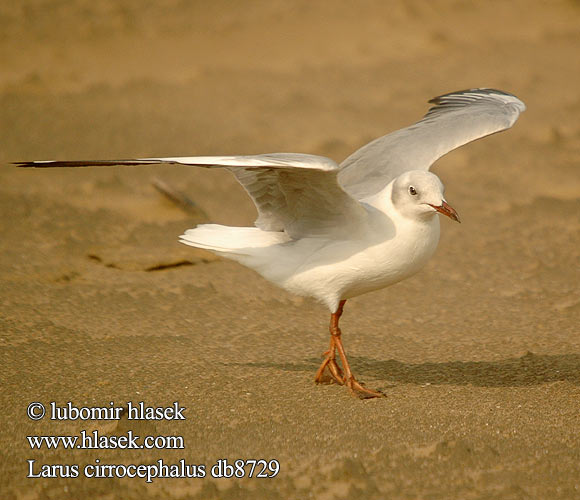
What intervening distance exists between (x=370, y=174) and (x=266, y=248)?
884mm

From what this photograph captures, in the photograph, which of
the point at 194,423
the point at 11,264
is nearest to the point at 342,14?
Answer: the point at 11,264

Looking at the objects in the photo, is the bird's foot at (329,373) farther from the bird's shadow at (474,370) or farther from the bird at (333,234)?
the bird's shadow at (474,370)

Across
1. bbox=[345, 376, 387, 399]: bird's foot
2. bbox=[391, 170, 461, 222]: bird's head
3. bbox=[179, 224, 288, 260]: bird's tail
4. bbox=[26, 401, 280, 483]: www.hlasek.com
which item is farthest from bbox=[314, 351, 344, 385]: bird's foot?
bbox=[391, 170, 461, 222]: bird's head

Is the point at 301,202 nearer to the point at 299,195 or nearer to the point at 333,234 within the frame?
the point at 299,195

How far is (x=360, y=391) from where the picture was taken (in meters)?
4.63

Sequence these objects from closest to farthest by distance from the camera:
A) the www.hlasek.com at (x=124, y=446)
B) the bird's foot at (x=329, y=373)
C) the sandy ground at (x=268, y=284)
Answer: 1. the www.hlasek.com at (x=124, y=446)
2. the sandy ground at (x=268, y=284)
3. the bird's foot at (x=329, y=373)

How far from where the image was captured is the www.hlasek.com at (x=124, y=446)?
3688 mm

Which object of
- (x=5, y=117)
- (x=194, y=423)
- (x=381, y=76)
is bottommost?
(x=194, y=423)

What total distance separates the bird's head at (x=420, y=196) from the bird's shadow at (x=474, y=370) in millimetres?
1019

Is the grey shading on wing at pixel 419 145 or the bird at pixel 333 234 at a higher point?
the grey shading on wing at pixel 419 145

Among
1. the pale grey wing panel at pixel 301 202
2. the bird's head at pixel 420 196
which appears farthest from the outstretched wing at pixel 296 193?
the bird's head at pixel 420 196

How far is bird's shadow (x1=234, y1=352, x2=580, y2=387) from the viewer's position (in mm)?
4859

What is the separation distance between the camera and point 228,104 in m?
10.4

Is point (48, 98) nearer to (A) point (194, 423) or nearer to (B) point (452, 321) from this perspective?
(B) point (452, 321)
